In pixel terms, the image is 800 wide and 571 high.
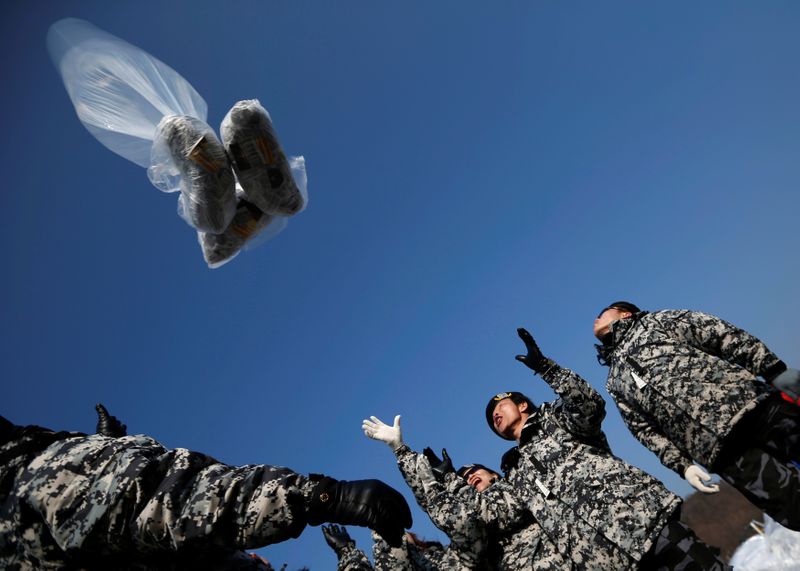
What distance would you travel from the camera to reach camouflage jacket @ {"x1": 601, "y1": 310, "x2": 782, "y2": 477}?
3654 millimetres

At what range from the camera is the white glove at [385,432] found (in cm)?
493

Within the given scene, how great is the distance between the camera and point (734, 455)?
3.66 m

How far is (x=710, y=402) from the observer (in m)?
3.66

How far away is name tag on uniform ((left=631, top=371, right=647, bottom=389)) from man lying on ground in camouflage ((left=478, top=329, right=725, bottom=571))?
1.40 ft

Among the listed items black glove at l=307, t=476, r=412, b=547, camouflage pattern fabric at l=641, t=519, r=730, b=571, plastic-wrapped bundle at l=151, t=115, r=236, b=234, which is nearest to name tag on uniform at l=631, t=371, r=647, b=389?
camouflage pattern fabric at l=641, t=519, r=730, b=571

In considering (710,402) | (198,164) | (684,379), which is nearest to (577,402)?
(684,379)

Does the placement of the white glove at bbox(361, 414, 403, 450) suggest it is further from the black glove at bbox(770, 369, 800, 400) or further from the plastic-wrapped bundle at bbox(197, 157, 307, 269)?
the black glove at bbox(770, 369, 800, 400)

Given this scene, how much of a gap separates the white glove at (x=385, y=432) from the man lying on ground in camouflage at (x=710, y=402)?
2.32 m

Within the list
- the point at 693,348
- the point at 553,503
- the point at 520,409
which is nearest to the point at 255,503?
the point at 553,503

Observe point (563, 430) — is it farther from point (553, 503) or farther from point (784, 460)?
point (784, 460)

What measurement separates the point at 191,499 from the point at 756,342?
4762 millimetres

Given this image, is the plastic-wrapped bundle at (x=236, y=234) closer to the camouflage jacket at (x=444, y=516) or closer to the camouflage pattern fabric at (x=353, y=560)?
the camouflage jacket at (x=444, y=516)

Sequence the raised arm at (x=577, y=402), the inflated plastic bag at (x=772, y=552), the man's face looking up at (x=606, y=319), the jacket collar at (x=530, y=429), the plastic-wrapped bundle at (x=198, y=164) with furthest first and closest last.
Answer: the inflated plastic bag at (x=772, y=552) → the man's face looking up at (x=606, y=319) → the jacket collar at (x=530, y=429) → the raised arm at (x=577, y=402) → the plastic-wrapped bundle at (x=198, y=164)

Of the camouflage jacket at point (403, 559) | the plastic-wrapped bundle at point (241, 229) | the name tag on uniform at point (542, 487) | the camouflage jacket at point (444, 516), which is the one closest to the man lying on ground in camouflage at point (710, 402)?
the name tag on uniform at point (542, 487)
